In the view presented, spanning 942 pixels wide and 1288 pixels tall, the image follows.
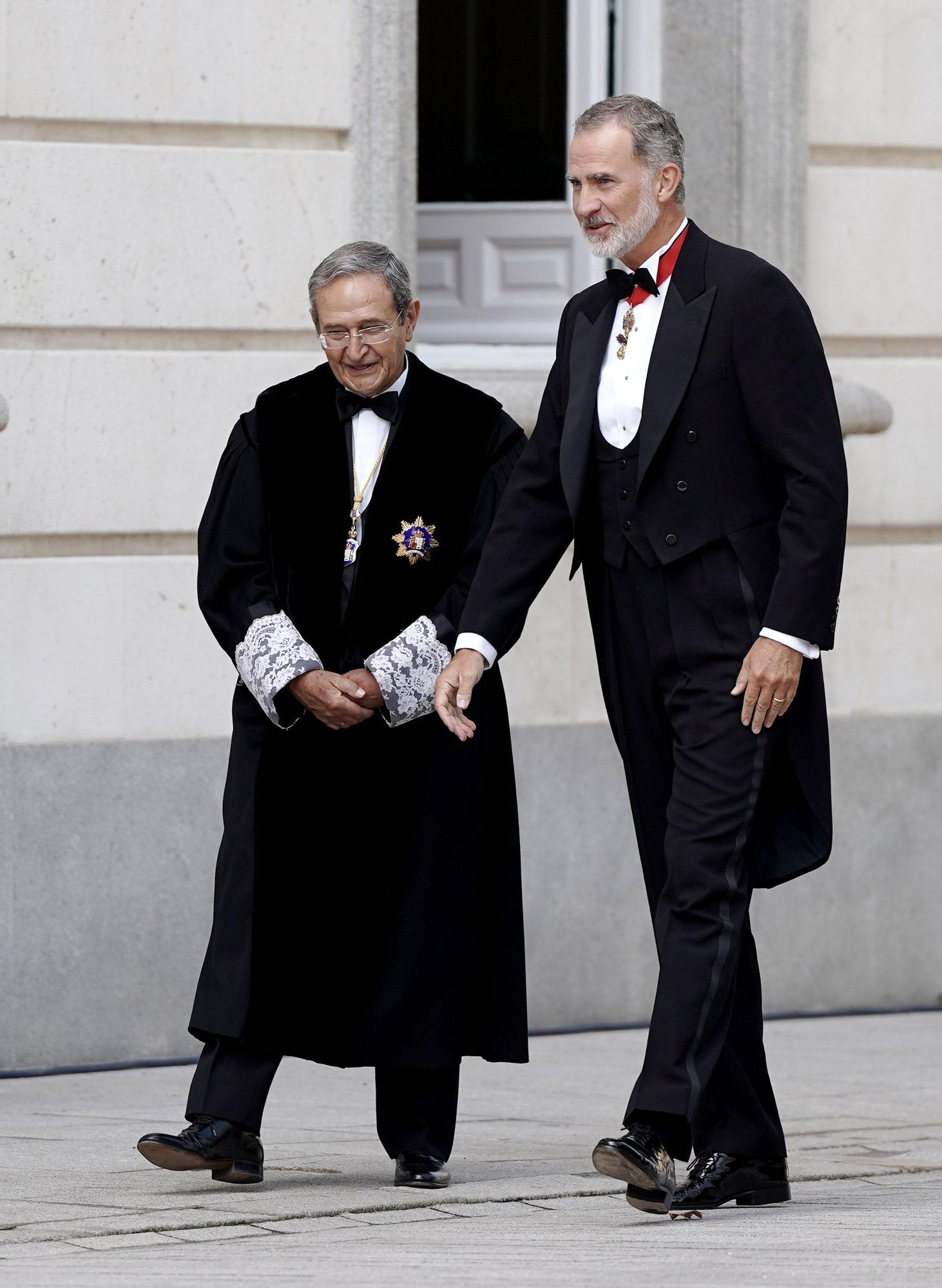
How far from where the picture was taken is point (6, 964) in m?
6.84

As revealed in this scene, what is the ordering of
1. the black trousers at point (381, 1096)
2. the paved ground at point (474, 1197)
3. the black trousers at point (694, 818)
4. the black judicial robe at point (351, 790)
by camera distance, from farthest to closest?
1. the black judicial robe at point (351, 790)
2. the black trousers at point (381, 1096)
3. the black trousers at point (694, 818)
4. the paved ground at point (474, 1197)

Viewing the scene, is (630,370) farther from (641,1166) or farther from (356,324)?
(641,1166)

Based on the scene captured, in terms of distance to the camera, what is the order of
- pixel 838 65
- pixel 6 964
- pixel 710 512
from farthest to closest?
pixel 838 65 → pixel 6 964 → pixel 710 512

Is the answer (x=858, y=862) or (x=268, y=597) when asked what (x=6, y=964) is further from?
(x=858, y=862)

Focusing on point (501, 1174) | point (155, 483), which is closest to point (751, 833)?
point (501, 1174)

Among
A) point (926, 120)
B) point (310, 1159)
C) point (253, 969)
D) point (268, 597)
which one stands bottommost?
point (310, 1159)

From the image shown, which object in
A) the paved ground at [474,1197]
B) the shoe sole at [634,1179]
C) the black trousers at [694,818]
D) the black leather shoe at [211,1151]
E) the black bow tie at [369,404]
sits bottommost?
the paved ground at [474,1197]

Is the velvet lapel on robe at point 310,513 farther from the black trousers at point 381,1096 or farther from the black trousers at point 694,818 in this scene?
the black trousers at point 381,1096

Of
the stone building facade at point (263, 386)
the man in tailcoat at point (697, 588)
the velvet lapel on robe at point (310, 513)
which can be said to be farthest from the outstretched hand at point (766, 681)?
the stone building facade at point (263, 386)

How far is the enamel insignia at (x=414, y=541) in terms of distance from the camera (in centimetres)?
527

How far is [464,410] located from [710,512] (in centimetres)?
83

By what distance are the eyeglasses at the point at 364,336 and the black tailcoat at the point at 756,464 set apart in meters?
0.48

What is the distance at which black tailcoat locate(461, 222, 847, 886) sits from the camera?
4.66 m

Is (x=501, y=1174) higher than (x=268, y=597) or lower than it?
lower
